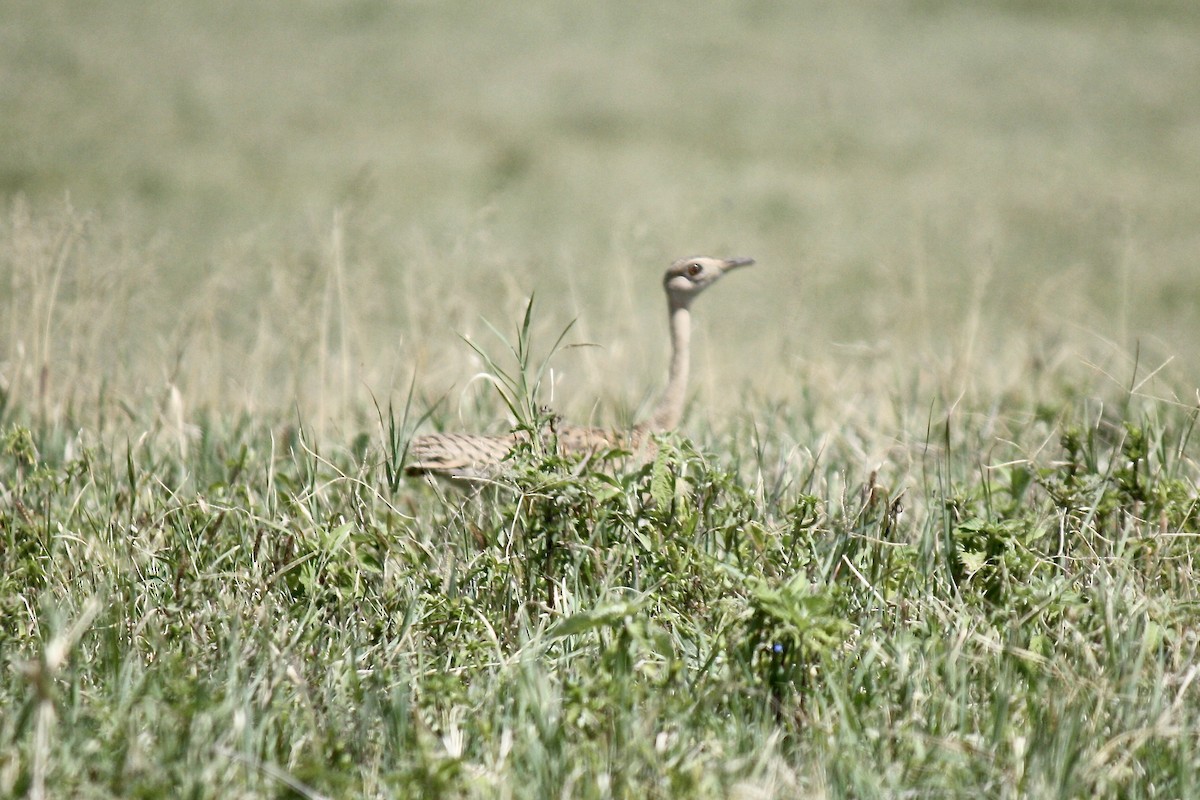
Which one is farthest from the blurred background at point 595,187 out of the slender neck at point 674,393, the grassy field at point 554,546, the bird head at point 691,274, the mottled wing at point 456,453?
the mottled wing at point 456,453

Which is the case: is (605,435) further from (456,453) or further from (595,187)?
(595,187)

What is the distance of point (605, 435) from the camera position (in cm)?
333

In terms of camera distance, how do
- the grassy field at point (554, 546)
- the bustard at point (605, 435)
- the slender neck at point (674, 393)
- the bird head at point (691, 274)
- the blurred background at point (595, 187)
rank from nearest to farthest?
the grassy field at point (554, 546)
the bustard at point (605, 435)
the slender neck at point (674, 393)
the bird head at point (691, 274)
the blurred background at point (595, 187)

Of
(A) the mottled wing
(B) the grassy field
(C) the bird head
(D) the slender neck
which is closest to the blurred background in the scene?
(B) the grassy field

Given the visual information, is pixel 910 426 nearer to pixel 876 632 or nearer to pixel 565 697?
pixel 876 632

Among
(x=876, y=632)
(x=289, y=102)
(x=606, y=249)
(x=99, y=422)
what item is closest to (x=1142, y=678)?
(x=876, y=632)

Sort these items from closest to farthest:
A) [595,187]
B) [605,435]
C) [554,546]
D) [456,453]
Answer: [554,546] → [456,453] → [605,435] → [595,187]

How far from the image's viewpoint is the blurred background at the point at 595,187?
4.45 m

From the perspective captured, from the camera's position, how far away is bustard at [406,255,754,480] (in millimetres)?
3172

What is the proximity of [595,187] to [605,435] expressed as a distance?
11.0 metres

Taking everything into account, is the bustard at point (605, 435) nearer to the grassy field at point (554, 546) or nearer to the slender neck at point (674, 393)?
the slender neck at point (674, 393)

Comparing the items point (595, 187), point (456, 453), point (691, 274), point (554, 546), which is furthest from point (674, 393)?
point (595, 187)

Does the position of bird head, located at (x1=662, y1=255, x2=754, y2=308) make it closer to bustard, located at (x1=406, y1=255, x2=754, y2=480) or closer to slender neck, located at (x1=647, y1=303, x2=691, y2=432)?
bustard, located at (x1=406, y1=255, x2=754, y2=480)

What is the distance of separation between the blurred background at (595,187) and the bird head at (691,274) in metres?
0.49
